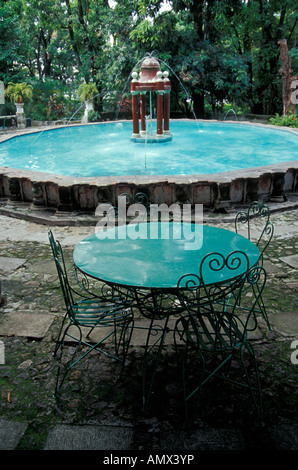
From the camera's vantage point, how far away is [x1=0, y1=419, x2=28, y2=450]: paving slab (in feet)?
7.49

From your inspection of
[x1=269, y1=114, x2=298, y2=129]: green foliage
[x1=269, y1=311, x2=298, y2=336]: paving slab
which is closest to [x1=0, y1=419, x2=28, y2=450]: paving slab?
[x1=269, y1=311, x2=298, y2=336]: paving slab

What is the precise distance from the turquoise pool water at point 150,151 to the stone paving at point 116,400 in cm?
537

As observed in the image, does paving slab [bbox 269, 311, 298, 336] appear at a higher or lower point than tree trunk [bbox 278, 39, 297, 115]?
lower

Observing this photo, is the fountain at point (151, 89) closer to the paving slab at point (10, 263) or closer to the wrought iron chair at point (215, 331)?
the paving slab at point (10, 263)

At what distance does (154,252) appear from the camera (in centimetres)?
303

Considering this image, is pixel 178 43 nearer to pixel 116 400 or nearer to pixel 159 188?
pixel 159 188

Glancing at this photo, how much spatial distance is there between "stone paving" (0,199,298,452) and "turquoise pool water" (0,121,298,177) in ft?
17.6

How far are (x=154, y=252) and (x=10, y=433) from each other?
150cm

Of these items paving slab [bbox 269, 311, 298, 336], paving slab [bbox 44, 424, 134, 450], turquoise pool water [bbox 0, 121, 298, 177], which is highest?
turquoise pool water [bbox 0, 121, 298, 177]

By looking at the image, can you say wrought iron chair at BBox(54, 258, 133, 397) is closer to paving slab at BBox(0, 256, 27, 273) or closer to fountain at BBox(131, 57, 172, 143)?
paving slab at BBox(0, 256, 27, 273)

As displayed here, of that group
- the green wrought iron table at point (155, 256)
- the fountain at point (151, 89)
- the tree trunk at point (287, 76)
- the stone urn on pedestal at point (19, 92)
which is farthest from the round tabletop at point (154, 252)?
the stone urn on pedestal at point (19, 92)

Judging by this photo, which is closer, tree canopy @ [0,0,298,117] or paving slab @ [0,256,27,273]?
paving slab @ [0,256,27,273]

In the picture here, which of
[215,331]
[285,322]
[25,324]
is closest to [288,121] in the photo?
[285,322]

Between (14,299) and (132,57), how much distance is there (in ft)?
52.3
